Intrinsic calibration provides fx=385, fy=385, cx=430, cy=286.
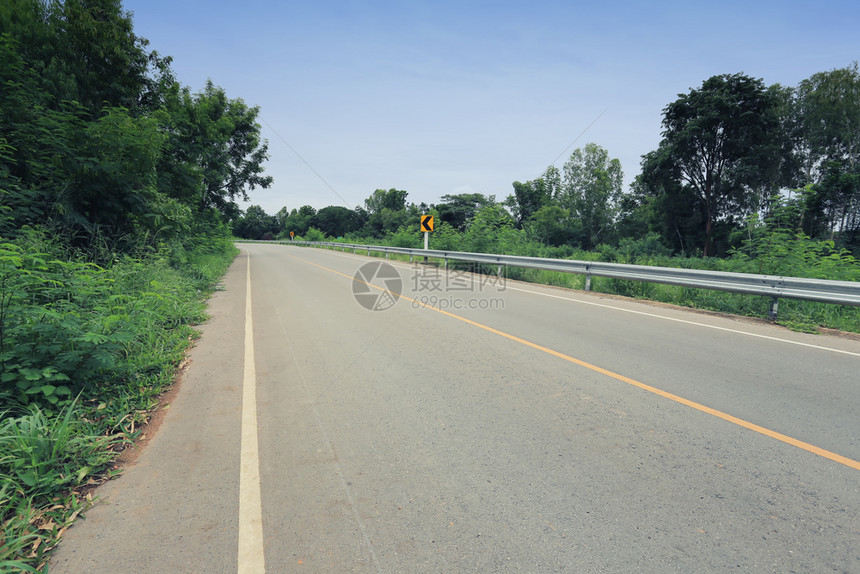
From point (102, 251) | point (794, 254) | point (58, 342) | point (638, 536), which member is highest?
point (794, 254)

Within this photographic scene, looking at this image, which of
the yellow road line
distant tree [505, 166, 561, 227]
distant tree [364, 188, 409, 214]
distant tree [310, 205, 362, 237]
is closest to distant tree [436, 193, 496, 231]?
distant tree [505, 166, 561, 227]

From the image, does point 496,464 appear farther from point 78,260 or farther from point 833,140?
point 833,140

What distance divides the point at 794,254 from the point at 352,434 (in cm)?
1209

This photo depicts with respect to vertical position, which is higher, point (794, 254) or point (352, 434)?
point (794, 254)

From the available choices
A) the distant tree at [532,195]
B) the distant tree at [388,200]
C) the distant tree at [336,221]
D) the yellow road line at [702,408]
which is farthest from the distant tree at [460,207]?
the yellow road line at [702,408]

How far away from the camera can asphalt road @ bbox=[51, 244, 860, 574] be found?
7.38 feet

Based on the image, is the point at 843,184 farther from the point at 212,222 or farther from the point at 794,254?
the point at 212,222

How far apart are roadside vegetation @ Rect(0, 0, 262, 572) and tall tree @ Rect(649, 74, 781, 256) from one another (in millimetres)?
40622

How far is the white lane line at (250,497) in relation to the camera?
220cm

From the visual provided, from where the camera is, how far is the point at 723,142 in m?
35.8

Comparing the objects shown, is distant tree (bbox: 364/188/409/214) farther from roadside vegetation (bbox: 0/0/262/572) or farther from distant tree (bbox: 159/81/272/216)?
roadside vegetation (bbox: 0/0/262/572)

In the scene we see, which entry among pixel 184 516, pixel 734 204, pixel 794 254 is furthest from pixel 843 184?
pixel 184 516

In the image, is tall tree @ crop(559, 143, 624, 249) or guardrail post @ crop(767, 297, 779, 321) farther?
tall tree @ crop(559, 143, 624, 249)

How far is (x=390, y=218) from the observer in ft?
248
